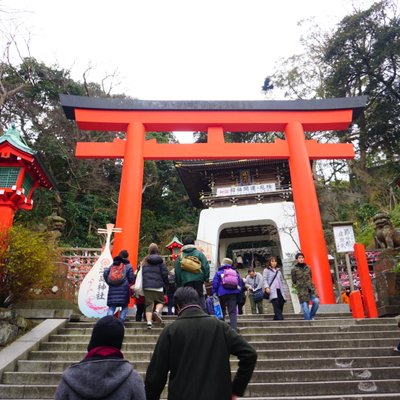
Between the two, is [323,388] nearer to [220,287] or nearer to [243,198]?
[220,287]

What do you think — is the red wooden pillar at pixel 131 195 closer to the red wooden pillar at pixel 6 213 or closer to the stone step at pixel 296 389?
the red wooden pillar at pixel 6 213

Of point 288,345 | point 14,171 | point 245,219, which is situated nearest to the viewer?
point 288,345

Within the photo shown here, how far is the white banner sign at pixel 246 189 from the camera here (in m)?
17.3

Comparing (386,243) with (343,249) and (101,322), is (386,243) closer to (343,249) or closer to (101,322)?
(343,249)

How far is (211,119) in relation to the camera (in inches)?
412

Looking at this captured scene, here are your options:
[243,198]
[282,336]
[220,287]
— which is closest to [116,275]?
→ [220,287]

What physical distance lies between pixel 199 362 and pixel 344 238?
289 inches

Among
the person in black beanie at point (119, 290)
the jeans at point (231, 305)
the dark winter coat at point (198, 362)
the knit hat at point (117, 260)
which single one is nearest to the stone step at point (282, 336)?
the jeans at point (231, 305)

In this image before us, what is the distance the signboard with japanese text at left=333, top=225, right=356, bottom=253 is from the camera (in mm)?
8422

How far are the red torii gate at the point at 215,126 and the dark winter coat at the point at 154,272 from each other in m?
3.98

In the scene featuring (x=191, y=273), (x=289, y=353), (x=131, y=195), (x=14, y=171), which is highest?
(x=14, y=171)

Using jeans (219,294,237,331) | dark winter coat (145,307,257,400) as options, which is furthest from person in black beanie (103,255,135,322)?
dark winter coat (145,307,257,400)

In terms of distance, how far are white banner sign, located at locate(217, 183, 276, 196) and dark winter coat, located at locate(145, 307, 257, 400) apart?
1541 centimetres

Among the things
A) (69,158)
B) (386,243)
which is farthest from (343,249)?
(69,158)
